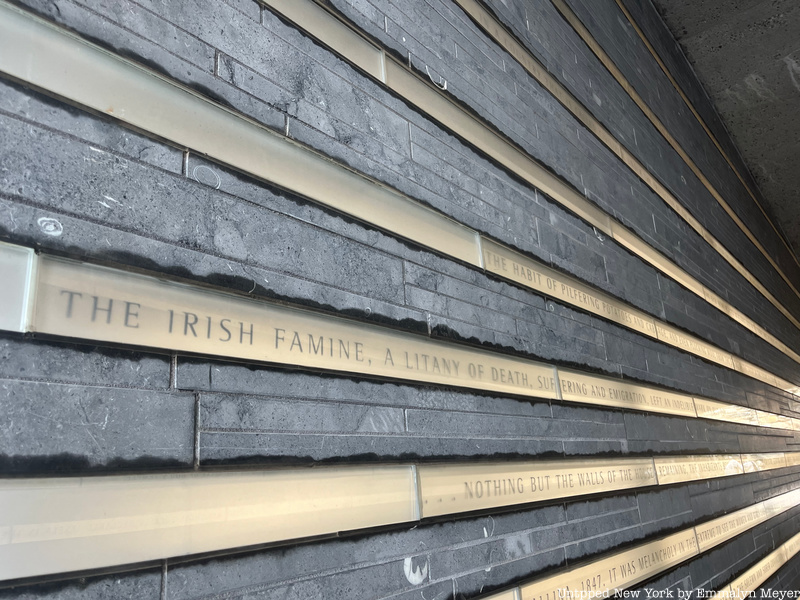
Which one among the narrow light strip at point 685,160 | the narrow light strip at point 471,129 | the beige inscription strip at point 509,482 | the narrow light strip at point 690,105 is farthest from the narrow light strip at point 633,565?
the narrow light strip at point 690,105

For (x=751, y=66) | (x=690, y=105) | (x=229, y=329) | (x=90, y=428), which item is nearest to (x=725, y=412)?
(x=690, y=105)

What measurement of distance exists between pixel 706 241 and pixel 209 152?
122 inches

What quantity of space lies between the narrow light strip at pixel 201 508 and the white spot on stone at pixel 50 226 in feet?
0.80

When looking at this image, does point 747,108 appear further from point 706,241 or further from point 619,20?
point 619,20

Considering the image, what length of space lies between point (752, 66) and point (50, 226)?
14.0ft

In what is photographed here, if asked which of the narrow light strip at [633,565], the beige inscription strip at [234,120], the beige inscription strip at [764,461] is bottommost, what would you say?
the narrow light strip at [633,565]

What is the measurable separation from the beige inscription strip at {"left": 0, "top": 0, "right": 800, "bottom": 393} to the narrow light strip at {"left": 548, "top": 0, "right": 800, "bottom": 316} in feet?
3.54

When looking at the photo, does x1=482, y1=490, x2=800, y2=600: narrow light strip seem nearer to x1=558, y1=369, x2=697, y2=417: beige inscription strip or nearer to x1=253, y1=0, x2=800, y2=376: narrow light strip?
x1=558, y1=369, x2=697, y2=417: beige inscription strip

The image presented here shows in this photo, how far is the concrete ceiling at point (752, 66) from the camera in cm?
324

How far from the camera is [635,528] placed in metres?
1.67

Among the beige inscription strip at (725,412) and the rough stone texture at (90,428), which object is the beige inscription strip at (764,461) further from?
the rough stone texture at (90,428)

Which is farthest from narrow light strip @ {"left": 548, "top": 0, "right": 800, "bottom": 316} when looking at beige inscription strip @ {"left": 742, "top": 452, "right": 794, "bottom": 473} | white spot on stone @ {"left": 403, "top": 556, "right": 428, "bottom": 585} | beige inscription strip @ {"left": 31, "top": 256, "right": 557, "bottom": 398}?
white spot on stone @ {"left": 403, "top": 556, "right": 428, "bottom": 585}

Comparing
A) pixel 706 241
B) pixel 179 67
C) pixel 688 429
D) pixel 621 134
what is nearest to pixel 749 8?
pixel 706 241

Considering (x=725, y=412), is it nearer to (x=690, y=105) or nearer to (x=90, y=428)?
(x=690, y=105)
